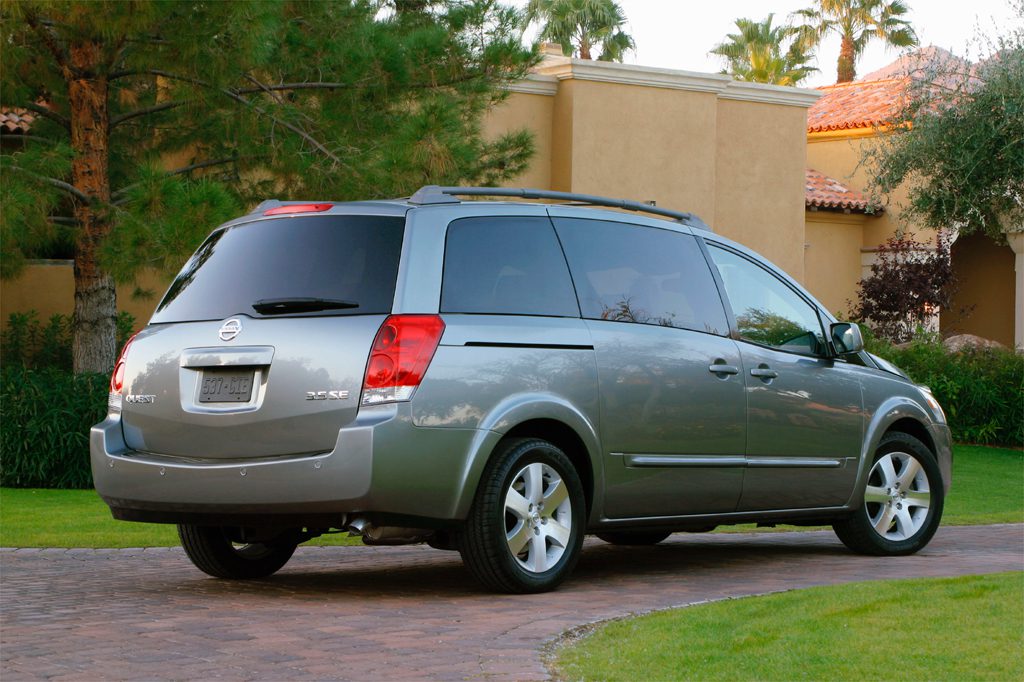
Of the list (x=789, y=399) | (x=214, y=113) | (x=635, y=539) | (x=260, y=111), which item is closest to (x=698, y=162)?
(x=214, y=113)

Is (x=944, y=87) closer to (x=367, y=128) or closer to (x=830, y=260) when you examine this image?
(x=830, y=260)

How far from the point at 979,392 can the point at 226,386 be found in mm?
15928

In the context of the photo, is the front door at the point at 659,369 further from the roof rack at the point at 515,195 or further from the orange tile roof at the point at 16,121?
the orange tile roof at the point at 16,121

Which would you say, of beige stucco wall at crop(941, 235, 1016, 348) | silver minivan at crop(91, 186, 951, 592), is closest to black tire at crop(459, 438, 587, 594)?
silver minivan at crop(91, 186, 951, 592)

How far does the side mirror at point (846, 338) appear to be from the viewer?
347 inches

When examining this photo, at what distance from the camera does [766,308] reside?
28.5ft

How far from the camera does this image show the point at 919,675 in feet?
16.2

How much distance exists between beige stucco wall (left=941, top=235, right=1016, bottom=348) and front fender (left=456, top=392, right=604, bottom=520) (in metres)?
28.3

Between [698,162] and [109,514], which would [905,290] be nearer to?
[698,162]

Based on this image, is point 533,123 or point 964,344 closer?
point 964,344

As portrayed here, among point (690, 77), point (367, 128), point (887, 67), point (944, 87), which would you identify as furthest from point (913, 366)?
point (887, 67)

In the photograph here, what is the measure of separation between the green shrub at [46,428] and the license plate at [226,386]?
7.79 m

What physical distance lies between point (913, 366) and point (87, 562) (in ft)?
49.0

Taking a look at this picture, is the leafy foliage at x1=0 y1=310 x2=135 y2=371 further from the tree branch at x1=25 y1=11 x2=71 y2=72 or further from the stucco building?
the tree branch at x1=25 y1=11 x2=71 y2=72
